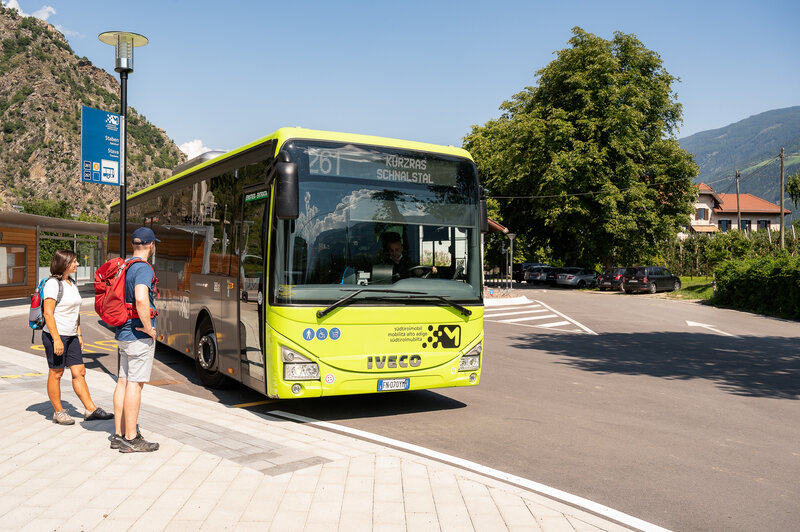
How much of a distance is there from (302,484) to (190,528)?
95cm

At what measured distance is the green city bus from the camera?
6.57 meters

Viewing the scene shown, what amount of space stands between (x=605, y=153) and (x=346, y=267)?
36334mm

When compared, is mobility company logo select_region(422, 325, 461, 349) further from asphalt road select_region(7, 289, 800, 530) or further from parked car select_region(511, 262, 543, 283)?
parked car select_region(511, 262, 543, 283)

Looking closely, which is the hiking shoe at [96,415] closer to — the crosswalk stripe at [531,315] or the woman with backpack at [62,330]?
the woman with backpack at [62,330]

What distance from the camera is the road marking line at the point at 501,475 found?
4336 mm

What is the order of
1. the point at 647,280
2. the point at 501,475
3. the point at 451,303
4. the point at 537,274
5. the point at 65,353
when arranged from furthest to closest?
the point at 537,274 < the point at 647,280 < the point at 451,303 < the point at 65,353 < the point at 501,475

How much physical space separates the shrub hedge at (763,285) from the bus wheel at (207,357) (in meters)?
22.6

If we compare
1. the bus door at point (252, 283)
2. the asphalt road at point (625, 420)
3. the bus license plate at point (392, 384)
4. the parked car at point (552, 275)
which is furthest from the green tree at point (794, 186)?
the bus door at point (252, 283)

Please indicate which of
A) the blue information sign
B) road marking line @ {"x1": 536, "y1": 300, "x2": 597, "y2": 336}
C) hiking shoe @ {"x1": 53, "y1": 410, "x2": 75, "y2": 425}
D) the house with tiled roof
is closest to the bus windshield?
hiking shoe @ {"x1": 53, "y1": 410, "x2": 75, "y2": 425}

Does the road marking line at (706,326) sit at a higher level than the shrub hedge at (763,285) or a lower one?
lower

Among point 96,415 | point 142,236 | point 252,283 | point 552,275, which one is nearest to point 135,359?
point 142,236

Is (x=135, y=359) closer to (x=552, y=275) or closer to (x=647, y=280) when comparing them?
(x=647, y=280)

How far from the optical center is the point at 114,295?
533 centimetres

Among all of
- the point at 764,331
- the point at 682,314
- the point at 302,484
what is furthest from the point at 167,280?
the point at 682,314
